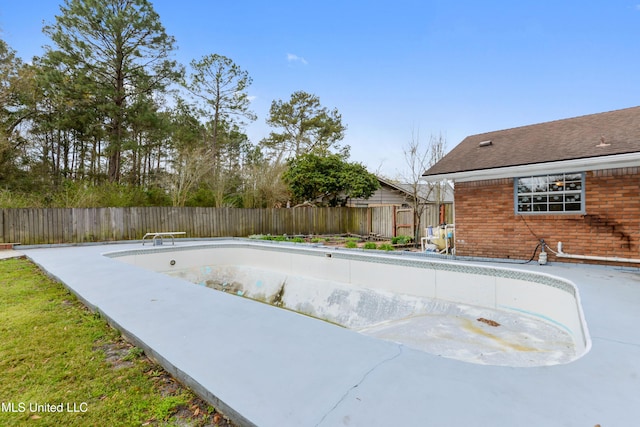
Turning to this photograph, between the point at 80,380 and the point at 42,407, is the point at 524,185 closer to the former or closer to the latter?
the point at 80,380

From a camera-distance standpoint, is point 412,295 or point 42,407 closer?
point 42,407

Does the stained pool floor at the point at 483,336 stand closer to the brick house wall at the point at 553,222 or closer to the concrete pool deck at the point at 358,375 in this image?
the concrete pool deck at the point at 358,375

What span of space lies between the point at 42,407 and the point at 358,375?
1995 millimetres

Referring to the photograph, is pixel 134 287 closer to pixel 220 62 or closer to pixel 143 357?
pixel 143 357

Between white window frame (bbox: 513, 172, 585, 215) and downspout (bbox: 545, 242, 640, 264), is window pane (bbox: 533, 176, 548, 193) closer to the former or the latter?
white window frame (bbox: 513, 172, 585, 215)

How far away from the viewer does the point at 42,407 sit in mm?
1984

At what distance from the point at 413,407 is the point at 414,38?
13.9m

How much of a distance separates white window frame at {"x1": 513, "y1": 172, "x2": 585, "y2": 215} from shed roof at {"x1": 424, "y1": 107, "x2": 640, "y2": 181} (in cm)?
53

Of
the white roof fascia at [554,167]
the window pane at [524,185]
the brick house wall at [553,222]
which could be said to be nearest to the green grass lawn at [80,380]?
the white roof fascia at [554,167]

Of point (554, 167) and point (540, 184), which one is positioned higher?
point (554, 167)

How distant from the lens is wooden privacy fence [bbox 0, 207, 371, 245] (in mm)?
10633

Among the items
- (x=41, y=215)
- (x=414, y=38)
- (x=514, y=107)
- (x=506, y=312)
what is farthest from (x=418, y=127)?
(x=41, y=215)

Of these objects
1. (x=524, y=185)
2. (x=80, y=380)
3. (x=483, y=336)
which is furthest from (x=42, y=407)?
(x=524, y=185)

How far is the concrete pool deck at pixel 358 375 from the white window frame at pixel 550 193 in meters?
3.79
